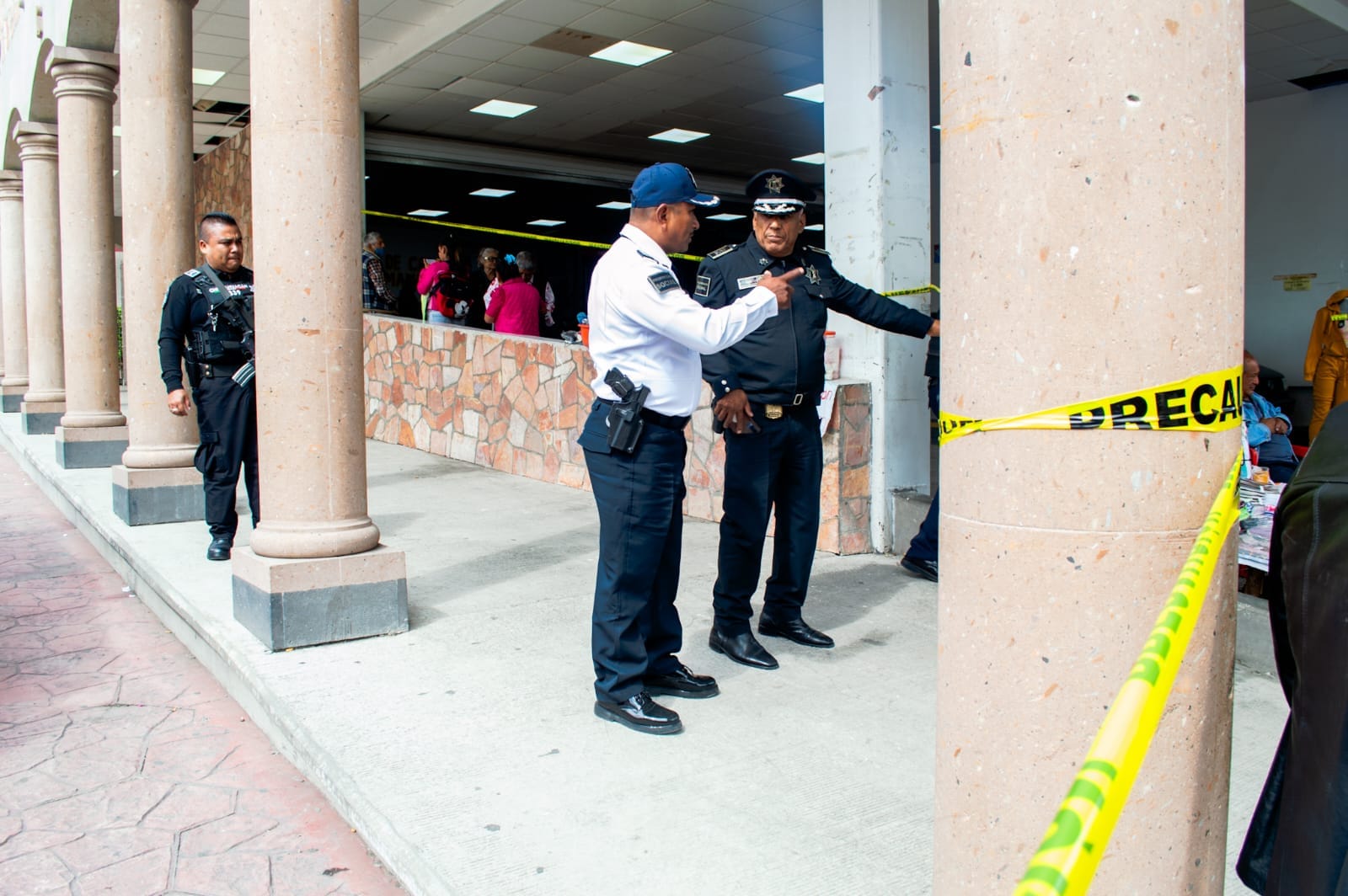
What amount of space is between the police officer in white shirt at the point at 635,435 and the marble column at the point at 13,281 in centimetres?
1574

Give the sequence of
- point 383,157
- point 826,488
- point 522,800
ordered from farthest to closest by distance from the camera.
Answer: point 383,157, point 826,488, point 522,800

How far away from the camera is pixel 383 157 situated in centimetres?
1595

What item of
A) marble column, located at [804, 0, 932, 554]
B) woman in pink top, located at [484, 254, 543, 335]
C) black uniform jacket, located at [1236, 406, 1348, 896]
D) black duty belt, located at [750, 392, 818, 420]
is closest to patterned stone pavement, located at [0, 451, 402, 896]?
black duty belt, located at [750, 392, 818, 420]

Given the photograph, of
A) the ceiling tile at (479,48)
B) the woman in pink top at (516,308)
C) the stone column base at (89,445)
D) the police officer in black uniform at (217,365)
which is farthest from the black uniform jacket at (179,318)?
the ceiling tile at (479,48)

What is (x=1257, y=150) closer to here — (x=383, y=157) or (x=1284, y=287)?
(x=1284, y=287)

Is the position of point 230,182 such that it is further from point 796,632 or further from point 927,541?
point 796,632

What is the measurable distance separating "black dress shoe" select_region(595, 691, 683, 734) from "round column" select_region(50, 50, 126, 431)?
319 inches

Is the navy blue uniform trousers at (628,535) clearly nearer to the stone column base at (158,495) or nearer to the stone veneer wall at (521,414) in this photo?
the stone veneer wall at (521,414)

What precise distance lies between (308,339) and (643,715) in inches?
80.6

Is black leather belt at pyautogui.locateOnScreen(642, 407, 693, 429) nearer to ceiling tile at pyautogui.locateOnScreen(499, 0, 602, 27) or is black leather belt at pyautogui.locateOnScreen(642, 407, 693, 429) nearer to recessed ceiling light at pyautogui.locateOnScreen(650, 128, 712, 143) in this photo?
ceiling tile at pyautogui.locateOnScreen(499, 0, 602, 27)

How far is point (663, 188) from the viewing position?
3.39 metres

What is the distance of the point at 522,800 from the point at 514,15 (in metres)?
9.36

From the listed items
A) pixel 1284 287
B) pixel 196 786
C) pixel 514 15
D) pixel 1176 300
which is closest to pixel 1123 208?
pixel 1176 300

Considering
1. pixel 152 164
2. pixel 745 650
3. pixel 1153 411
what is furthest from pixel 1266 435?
pixel 152 164
